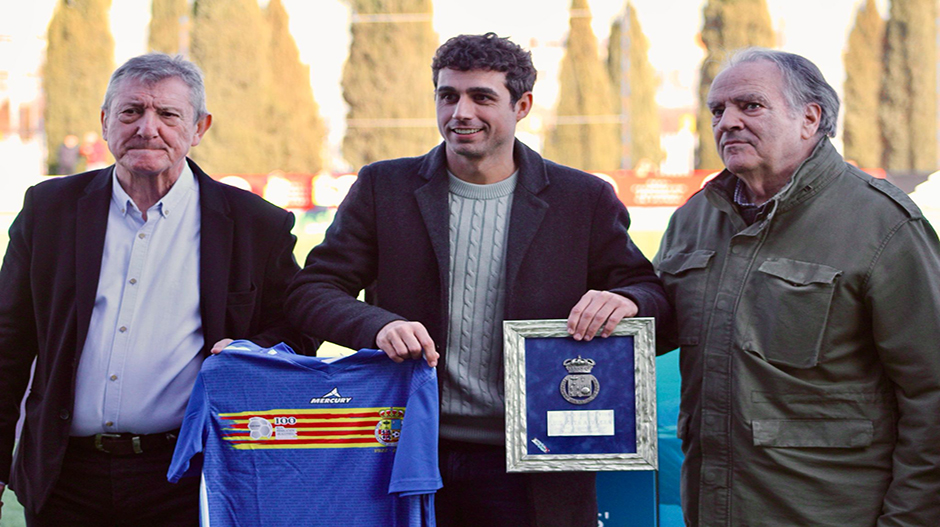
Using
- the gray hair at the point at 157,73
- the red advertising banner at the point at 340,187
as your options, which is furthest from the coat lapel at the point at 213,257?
the red advertising banner at the point at 340,187

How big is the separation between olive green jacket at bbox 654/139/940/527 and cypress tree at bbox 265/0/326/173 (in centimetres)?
2681

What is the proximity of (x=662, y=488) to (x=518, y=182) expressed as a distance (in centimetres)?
188

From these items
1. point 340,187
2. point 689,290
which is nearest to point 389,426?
point 689,290

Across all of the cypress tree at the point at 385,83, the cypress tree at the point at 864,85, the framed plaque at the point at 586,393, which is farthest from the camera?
the cypress tree at the point at 864,85

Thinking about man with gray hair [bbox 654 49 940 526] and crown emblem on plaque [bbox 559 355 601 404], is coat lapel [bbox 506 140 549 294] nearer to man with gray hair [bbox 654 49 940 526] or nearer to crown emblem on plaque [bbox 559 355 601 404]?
crown emblem on plaque [bbox 559 355 601 404]

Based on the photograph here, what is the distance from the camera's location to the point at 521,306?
9.08 feet

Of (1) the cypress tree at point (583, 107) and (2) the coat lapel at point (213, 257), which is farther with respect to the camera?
(1) the cypress tree at point (583, 107)

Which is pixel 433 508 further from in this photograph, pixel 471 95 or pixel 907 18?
pixel 907 18

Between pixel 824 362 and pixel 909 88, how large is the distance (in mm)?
31380

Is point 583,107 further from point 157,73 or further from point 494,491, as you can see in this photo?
point 494,491

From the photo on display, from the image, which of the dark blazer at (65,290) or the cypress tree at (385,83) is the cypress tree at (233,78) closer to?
the cypress tree at (385,83)

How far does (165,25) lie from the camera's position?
28.0 metres

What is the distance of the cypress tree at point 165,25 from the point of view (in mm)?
27906

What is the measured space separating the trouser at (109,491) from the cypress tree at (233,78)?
25.2m
